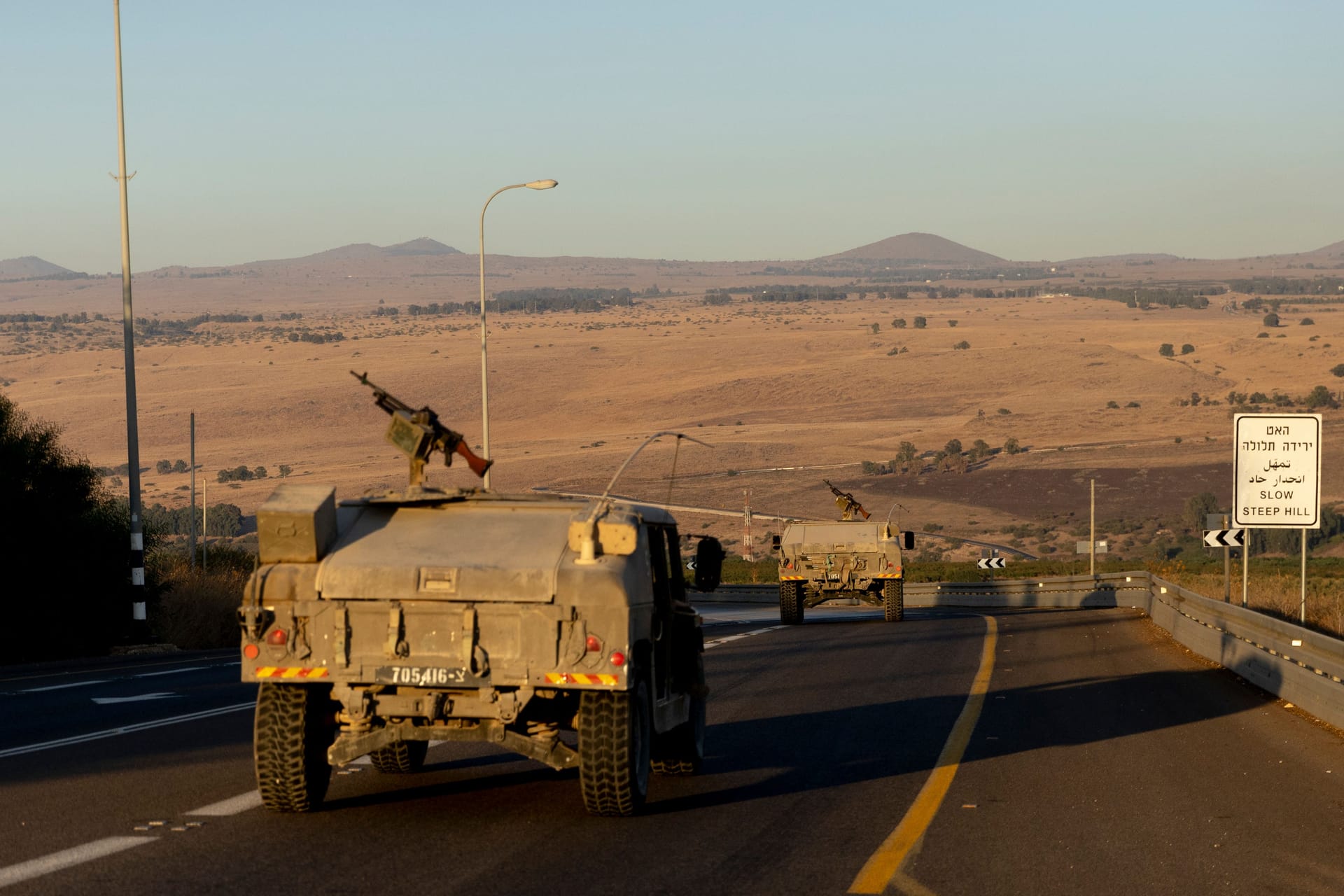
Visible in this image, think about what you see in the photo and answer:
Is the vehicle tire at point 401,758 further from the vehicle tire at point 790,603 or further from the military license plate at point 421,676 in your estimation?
the vehicle tire at point 790,603

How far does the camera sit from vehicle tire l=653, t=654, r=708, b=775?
11.0m

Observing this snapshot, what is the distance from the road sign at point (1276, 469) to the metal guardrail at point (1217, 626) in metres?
1.56

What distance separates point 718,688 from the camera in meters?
18.1

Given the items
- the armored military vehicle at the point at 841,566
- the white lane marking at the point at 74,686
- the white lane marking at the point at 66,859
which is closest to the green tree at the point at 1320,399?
the armored military vehicle at the point at 841,566

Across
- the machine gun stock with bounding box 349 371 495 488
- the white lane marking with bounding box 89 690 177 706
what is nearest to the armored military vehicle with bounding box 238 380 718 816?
the machine gun stock with bounding box 349 371 495 488

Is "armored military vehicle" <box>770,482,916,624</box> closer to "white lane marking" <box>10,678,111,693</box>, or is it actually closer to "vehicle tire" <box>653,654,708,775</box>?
"white lane marking" <box>10,678,111,693</box>

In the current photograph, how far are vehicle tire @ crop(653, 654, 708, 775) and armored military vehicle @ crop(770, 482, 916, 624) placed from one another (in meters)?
23.8

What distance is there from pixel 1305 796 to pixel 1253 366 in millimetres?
140344

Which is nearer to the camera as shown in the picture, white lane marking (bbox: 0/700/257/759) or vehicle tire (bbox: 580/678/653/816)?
vehicle tire (bbox: 580/678/653/816)

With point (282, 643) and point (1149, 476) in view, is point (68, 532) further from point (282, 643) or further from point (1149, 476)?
point (1149, 476)

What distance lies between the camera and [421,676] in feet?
29.6

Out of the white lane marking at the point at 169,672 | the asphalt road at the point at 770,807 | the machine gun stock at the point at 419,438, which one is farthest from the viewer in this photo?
the white lane marking at the point at 169,672

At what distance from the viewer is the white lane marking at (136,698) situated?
16969 millimetres

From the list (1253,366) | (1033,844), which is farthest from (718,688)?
(1253,366)
